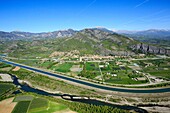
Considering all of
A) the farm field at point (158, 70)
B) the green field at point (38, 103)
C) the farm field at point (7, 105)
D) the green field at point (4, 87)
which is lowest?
the farm field at point (7, 105)

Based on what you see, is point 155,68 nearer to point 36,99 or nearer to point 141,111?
point 141,111

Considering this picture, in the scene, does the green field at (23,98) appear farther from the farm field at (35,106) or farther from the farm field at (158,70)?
the farm field at (158,70)

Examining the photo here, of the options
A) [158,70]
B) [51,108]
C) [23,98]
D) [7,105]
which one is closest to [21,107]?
[7,105]

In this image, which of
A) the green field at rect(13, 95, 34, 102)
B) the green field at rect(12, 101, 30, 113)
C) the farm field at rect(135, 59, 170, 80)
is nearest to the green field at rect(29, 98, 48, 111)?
the green field at rect(12, 101, 30, 113)

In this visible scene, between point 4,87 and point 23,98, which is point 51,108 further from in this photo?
point 4,87

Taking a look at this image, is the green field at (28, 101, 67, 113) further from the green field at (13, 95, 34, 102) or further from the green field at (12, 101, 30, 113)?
the green field at (13, 95, 34, 102)

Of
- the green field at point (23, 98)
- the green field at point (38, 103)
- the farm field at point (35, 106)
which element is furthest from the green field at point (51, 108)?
the green field at point (23, 98)
